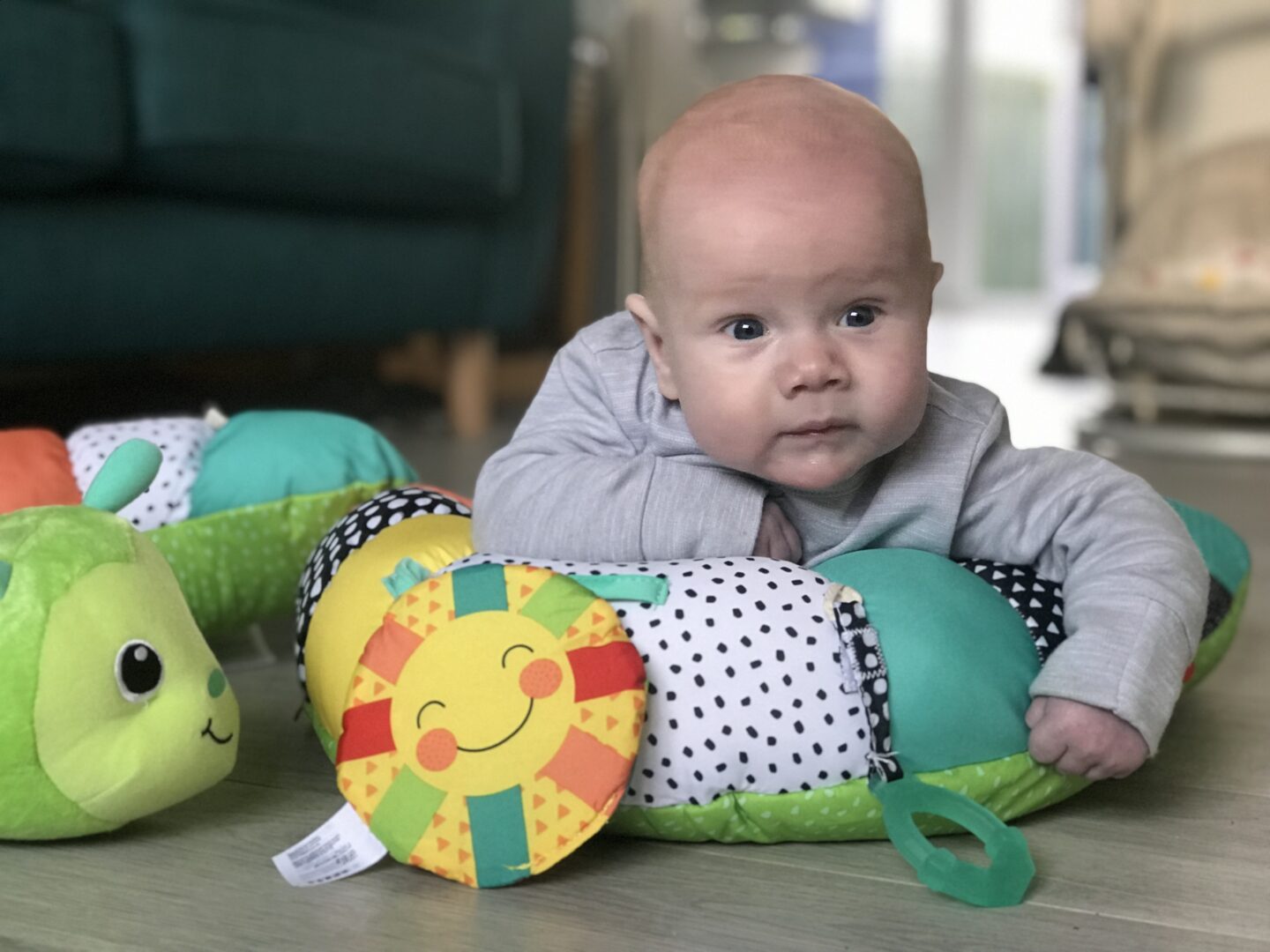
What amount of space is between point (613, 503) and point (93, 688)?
0.27 meters

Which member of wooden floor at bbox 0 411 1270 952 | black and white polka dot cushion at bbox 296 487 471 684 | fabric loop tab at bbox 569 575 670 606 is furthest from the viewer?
black and white polka dot cushion at bbox 296 487 471 684

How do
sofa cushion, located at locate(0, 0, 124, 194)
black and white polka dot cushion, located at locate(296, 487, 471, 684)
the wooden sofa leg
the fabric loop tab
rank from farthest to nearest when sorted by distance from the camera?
the wooden sofa leg → sofa cushion, located at locate(0, 0, 124, 194) → black and white polka dot cushion, located at locate(296, 487, 471, 684) → the fabric loop tab

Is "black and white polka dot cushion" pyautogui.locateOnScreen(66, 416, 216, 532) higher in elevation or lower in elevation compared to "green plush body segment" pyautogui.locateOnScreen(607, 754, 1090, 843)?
higher

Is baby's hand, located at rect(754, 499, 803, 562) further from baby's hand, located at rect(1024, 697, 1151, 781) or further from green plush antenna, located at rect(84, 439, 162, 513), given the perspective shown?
green plush antenna, located at rect(84, 439, 162, 513)

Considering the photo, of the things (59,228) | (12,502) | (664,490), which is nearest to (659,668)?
(664,490)

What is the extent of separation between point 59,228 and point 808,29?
13.8ft

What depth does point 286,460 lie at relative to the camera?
956 mm

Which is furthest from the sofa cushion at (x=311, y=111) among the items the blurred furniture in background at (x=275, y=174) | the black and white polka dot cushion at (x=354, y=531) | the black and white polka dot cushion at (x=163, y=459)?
the black and white polka dot cushion at (x=354, y=531)

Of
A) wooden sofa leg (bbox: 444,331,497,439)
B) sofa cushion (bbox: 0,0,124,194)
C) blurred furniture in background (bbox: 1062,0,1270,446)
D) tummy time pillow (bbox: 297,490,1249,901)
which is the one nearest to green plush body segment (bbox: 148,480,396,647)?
tummy time pillow (bbox: 297,490,1249,901)

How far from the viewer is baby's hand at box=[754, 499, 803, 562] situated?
74cm

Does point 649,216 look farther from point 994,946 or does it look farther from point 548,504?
point 994,946

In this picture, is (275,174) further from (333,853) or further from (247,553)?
(333,853)

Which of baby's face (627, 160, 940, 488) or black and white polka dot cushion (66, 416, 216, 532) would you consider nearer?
baby's face (627, 160, 940, 488)

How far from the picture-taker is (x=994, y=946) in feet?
1.80
